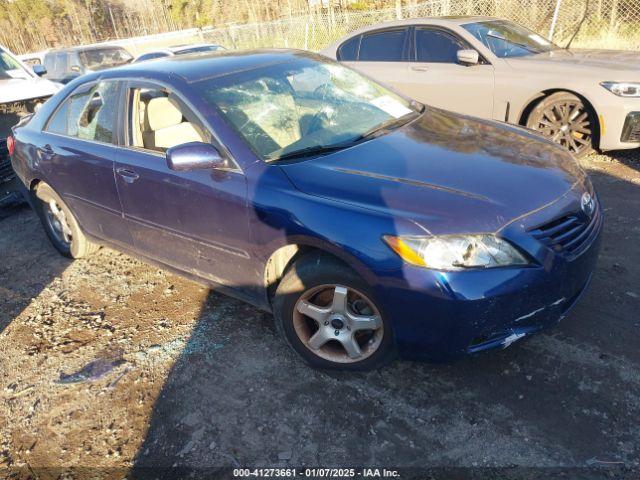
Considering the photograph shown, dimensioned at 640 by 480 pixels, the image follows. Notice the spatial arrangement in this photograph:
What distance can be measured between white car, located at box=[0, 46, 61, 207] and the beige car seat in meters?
3.40

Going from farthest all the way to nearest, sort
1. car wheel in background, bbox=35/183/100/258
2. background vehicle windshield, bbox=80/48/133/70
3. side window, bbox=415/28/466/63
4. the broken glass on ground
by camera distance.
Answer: background vehicle windshield, bbox=80/48/133/70 < side window, bbox=415/28/466/63 < car wheel in background, bbox=35/183/100/258 < the broken glass on ground

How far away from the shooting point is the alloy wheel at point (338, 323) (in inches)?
99.0

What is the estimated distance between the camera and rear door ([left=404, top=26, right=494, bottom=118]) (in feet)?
18.7

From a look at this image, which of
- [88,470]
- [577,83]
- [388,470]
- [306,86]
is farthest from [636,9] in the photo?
[88,470]

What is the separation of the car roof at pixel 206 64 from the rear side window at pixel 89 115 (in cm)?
14

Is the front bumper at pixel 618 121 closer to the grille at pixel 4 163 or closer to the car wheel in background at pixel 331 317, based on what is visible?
the car wheel in background at pixel 331 317

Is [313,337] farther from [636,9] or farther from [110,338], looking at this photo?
[636,9]

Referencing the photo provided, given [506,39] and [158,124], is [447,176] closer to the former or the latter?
[158,124]

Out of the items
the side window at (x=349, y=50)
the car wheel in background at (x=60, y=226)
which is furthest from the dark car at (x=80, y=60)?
the car wheel in background at (x=60, y=226)

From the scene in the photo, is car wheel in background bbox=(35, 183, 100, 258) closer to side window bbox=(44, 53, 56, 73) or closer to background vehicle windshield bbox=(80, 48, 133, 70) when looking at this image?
background vehicle windshield bbox=(80, 48, 133, 70)

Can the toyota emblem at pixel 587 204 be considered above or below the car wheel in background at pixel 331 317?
above

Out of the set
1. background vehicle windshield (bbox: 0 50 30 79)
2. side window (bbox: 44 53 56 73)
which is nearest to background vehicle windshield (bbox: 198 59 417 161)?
background vehicle windshield (bbox: 0 50 30 79)

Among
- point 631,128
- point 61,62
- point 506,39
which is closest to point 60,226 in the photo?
point 506,39

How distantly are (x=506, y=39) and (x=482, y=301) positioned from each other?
488 centimetres
